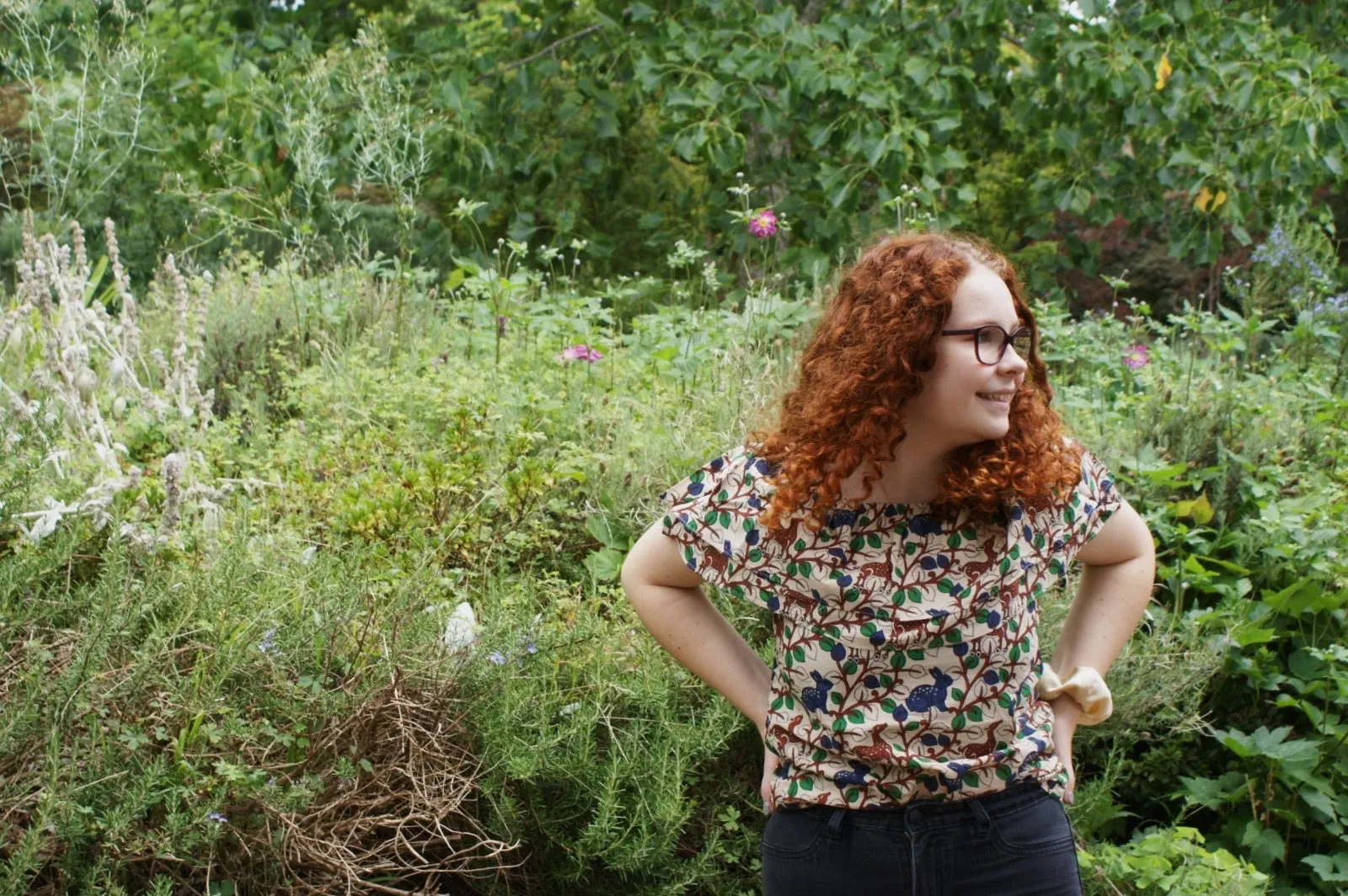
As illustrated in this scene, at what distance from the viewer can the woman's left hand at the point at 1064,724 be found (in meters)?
2.04

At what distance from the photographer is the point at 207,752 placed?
2.42m

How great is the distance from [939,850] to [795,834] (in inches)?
7.8

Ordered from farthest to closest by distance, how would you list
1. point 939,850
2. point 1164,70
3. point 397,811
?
1. point 1164,70
2. point 397,811
3. point 939,850

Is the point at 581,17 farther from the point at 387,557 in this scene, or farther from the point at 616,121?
the point at 387,557

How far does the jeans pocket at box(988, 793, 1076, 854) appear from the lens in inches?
74.7

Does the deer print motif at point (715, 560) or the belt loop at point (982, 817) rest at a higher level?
the deer print motif at point (715, 560)

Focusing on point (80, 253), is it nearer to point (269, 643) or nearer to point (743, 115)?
point (269, 643)

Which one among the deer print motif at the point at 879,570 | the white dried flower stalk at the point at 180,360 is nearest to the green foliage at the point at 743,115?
the white dried flower stalk at the point at 180,360

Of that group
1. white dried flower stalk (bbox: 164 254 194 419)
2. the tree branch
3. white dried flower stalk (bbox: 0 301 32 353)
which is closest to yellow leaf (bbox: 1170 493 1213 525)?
white dried flower stalk (bbox: 164 254 194 419)

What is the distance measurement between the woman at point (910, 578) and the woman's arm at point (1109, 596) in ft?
0.29

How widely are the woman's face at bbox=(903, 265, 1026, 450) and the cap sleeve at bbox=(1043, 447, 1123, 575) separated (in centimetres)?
18

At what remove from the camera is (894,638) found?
1.91 m

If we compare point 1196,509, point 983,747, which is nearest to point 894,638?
point 983,747

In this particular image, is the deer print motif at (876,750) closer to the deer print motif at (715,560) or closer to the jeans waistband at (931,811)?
the jeans waistband at (931,811)
